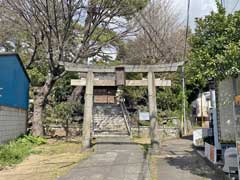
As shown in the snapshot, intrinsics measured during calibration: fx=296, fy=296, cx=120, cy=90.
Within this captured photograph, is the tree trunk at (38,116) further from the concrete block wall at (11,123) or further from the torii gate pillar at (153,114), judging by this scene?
the torii gate pillar at (153,114)

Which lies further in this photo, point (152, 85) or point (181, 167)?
point (152, 85)

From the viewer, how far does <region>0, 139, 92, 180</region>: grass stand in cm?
767

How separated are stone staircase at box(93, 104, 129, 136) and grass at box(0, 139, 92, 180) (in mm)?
5244

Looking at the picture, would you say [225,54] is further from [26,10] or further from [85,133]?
[26,10]

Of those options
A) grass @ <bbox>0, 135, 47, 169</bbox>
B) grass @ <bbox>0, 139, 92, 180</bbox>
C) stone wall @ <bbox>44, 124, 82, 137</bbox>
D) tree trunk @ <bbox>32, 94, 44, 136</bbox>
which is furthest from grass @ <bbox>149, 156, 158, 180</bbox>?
stone wall @ <bbox>44, 124, 82, 137</bbox>

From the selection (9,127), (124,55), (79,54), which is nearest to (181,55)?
(124,55)

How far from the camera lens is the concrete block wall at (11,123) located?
11484 millimetres

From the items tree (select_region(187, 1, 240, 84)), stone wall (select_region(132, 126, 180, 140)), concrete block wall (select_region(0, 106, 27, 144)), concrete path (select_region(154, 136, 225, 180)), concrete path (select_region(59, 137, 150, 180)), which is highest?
tree (select_region(187, 1, 240, 84))

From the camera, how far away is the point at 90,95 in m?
12.8

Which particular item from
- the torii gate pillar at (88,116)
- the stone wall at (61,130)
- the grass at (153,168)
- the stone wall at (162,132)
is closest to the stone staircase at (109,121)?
the stone wall at (162,132)

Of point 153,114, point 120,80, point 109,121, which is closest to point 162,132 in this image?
point 109,121

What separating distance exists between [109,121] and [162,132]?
3.82m

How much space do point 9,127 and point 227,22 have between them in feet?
32.1

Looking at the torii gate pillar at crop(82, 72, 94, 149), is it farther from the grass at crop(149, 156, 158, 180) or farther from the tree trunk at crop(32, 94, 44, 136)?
the tree trunk at crop(32, 94, 44, 136)
